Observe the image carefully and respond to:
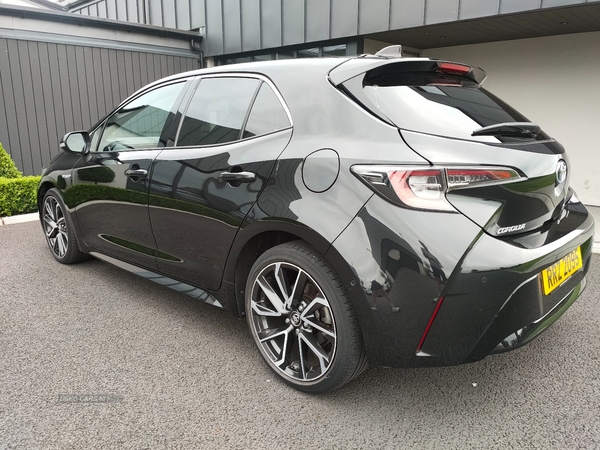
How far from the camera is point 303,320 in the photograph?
2.29 metres

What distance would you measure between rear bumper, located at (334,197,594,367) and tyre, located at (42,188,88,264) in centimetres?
308

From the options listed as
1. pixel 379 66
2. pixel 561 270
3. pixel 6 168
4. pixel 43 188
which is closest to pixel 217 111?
pixel 379 66

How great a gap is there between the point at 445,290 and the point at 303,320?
764mm

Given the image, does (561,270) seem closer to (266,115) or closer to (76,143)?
(266,115)

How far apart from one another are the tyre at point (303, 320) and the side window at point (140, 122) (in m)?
1.32

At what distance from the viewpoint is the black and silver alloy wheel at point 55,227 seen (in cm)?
428

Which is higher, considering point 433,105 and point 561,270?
point 433,105

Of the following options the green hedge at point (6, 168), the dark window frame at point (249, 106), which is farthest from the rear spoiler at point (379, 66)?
the green hedge at point (6, 168)

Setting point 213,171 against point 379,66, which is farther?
point 213,171

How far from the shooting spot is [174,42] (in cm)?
970

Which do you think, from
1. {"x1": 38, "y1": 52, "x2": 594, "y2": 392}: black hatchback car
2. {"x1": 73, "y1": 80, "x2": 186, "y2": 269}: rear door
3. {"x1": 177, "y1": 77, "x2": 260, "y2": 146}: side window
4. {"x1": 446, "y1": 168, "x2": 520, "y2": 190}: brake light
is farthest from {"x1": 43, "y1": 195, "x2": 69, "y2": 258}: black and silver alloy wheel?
{"x1": 446, "y1": 168, "x2": 520, "y2": 190}: brake light

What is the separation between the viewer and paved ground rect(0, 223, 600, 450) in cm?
205

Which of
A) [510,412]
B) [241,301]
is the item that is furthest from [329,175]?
[510,412]

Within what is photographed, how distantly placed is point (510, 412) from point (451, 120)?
1.41m
